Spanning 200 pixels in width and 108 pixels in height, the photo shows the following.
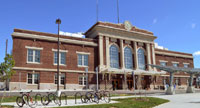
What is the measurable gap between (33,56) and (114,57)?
15.3 meters

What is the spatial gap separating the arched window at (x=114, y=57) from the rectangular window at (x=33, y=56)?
542 inches

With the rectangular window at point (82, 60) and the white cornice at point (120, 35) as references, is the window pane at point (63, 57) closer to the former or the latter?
the rectangular window at point (82, 60)

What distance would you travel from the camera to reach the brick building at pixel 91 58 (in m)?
28.0

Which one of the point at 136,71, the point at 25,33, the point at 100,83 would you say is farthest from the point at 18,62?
the point at 136,71

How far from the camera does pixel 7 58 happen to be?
39.0 ft

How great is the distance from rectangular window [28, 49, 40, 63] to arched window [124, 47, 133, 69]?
677 inches

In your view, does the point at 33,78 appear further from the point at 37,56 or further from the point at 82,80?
the point at 82,80

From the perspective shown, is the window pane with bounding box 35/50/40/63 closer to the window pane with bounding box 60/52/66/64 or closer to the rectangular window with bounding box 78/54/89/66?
the window pane with bounding box 60/52/66/64

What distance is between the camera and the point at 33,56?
2866 centimetres

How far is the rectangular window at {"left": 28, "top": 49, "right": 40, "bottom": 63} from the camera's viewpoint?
28.5m

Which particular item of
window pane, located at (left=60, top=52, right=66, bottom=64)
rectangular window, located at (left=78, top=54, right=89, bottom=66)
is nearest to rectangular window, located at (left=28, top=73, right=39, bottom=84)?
window pane, located at (left=60, top=52, right=66, bottom=64)

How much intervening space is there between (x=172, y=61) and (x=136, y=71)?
15.2m

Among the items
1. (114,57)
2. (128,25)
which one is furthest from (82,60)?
(128,25)

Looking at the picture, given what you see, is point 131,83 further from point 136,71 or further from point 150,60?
point 150,60
